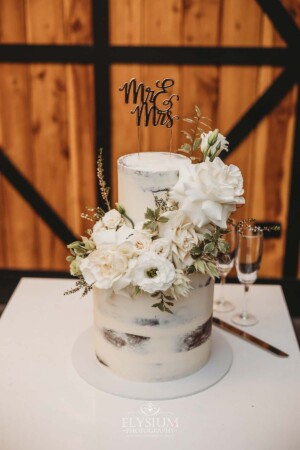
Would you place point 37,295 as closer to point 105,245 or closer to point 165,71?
point 105,245

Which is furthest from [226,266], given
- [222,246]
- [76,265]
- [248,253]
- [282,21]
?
[282,21]

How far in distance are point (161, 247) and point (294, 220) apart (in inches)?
74.7

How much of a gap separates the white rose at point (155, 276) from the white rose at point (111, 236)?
0.06 meters

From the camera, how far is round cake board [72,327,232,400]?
52.4 inches

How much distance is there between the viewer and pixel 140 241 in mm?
1252

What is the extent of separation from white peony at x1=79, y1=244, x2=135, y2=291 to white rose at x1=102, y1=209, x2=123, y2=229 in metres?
0.06

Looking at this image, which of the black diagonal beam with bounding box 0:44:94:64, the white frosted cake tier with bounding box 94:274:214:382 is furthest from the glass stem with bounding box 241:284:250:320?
the black diagonal beam with bounding box 0:44:94:64

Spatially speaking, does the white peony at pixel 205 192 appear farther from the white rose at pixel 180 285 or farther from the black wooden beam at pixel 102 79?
the black wooden beam at pixel 102 79

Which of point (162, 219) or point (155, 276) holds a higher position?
point (162, 219)

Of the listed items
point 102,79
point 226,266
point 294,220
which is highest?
point 102,79

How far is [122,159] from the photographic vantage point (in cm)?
138

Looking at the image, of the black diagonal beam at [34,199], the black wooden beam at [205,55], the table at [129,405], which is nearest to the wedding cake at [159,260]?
the table at [129,405]

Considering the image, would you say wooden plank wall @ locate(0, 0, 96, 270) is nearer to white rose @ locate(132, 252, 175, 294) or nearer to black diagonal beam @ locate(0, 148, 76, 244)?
black diagonal beam @ locate(0, 148, 76, 244)

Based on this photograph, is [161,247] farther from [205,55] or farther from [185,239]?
[205,55]
